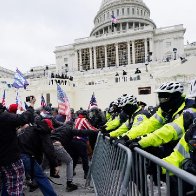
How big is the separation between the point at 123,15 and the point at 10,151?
8298cm

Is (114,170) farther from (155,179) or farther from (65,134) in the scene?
(65,134)

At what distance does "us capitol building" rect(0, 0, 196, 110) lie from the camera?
30.8 metres

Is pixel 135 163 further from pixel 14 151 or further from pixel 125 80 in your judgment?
pixel 125 80

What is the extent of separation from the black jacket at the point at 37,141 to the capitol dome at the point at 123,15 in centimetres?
7888

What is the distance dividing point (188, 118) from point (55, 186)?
14.5 feet

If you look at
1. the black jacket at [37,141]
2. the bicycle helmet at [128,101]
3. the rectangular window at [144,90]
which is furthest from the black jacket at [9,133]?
the rectangular window at [144,90]

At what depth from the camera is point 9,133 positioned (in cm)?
431

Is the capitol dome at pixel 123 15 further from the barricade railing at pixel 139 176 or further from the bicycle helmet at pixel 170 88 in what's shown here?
the barricade railing at pixel 139 176

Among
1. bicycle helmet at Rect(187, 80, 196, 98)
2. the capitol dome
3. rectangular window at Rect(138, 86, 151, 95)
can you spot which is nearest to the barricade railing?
bicycle helmet at Rect(187, 80, 196, 98)

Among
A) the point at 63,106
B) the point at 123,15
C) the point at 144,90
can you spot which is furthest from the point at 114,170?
the point at 123,15

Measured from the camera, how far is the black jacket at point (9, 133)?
4207mm

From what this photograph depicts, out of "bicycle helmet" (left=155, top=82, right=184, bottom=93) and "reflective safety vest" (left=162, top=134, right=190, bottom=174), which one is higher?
"bicycle helmet" (left=155, top=82, right=184, bottom=93)

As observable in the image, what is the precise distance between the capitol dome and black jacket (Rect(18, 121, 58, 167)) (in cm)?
7888

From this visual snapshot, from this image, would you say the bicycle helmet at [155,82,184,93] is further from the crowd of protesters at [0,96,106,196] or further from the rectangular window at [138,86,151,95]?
the rectangular window at [138,86,151,95]
